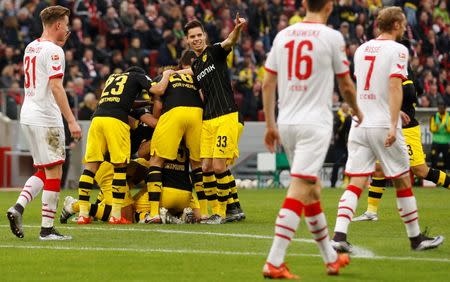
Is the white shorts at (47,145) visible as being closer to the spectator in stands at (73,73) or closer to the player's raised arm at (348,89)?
the player's raised arm at (348,89)

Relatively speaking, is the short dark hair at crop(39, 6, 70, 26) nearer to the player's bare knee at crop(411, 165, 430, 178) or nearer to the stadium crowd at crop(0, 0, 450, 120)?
the player's bare knee at crop(411, 165, 430, 178)

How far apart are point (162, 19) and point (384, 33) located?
1997 centimetres

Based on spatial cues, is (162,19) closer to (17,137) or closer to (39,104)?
(17,137)

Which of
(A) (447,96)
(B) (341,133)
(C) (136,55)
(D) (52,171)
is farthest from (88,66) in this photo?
(D) (52,171)

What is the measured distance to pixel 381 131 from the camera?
39.8ft

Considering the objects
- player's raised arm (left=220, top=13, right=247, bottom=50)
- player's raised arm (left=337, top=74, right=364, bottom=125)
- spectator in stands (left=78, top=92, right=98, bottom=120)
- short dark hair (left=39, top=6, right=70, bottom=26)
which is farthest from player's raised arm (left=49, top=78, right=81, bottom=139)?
spectator in stands (left=78, top=92, right=98, bottom=120)

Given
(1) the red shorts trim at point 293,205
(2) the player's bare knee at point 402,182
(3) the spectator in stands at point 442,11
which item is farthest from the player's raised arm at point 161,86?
(3) the spectator in stands at point 442,11

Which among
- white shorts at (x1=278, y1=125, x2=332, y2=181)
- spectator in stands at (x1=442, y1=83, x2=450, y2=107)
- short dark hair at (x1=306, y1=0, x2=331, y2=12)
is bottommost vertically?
spectator in stands at (x1=442, y1=83, x2=450, y2=107)

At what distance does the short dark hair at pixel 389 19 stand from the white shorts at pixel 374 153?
40.1 inches

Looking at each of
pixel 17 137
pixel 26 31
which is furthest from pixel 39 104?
pixel 26 31

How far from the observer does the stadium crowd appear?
1146 inches

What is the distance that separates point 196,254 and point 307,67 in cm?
259

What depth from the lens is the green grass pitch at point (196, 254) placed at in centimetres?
1062

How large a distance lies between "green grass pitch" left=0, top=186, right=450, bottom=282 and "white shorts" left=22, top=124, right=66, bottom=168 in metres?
0.87
